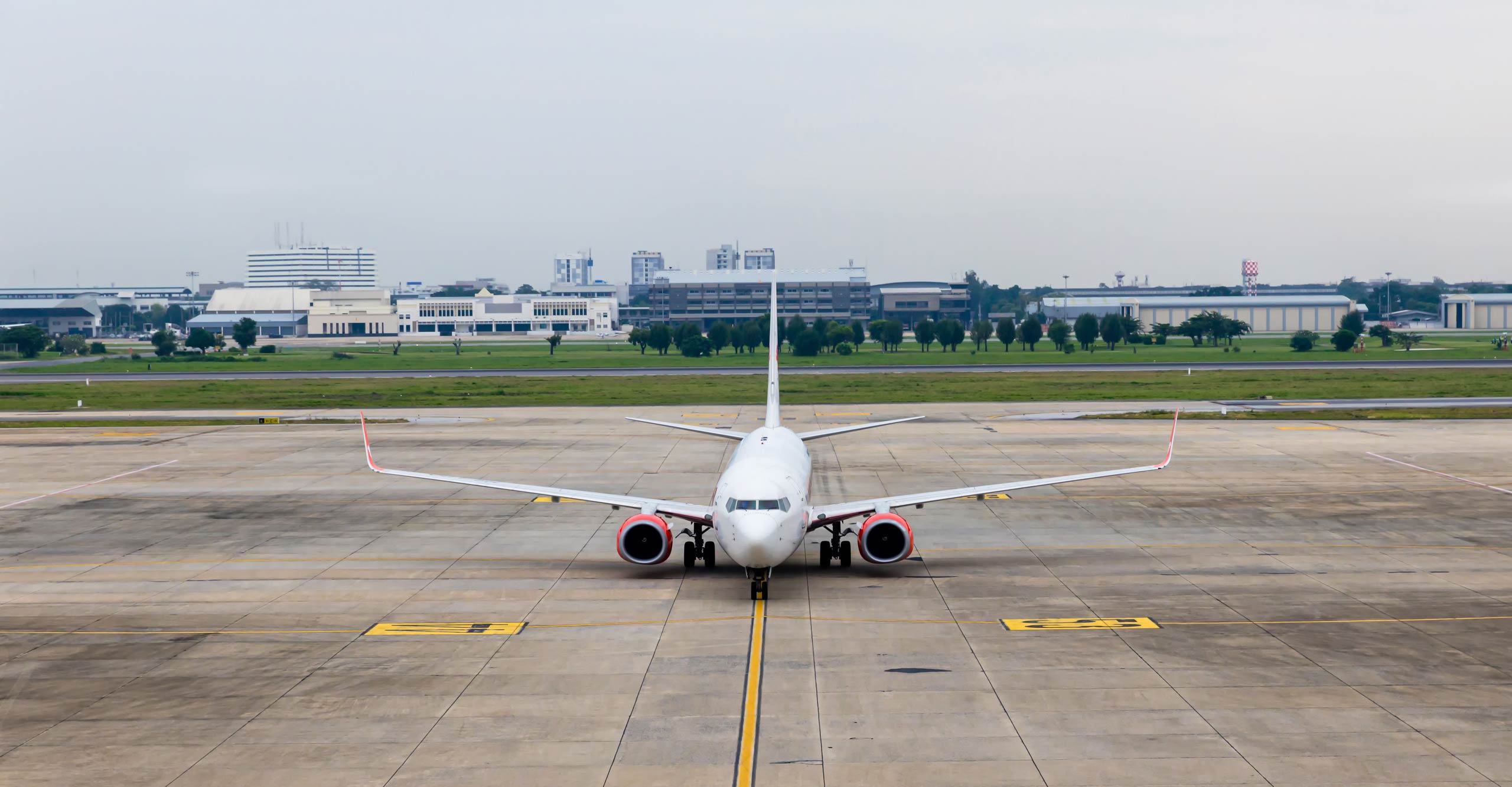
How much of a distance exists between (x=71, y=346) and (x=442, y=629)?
186 metres

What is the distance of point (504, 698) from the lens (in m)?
20.4

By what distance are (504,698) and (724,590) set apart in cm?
898

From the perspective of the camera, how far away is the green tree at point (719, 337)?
511 feet

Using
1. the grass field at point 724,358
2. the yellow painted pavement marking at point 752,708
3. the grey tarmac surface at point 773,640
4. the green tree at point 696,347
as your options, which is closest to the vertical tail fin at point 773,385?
the grey tarmac surface at point 773,640

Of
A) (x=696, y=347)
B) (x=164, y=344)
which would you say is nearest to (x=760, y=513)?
(x=696, y=347)

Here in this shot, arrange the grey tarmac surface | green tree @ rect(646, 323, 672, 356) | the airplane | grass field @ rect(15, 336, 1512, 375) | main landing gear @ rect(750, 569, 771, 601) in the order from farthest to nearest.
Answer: green tree @ rect(646, 323, 672, 356) → grass field @ rect(15, 336, 1512, 375) → main landing gear @ rect(750, 569, 771, 601) → the airplane → the grey tarmac surface

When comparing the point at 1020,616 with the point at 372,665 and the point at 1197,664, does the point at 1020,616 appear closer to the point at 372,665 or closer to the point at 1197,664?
the point at 1197,664

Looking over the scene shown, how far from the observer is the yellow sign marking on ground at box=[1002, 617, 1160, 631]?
24891 mm

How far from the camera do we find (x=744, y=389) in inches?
3752

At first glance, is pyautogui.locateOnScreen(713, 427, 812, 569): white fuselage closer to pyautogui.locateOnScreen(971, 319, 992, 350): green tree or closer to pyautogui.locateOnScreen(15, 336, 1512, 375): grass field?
pyautogui.locateOnScreen(15, 336, 1512, 375): grass field

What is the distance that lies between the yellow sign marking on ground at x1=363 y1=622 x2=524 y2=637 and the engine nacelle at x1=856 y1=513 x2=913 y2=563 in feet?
29.9

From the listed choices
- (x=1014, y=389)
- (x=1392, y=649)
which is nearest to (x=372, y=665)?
(x=1392, y=649)

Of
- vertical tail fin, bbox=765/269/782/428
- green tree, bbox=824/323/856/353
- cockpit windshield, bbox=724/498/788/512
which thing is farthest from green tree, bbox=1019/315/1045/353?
cockpit windshield, bbox=724/498/788/512

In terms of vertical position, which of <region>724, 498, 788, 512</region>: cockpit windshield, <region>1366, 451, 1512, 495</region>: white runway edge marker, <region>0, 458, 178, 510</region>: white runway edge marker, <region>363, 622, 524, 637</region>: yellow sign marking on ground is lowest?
<region>363, 622, 524, 637</region>: yellow sign marking on ground
